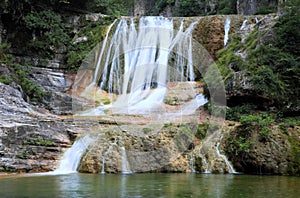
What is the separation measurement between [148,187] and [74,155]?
4744 millimetres

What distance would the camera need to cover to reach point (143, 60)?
20.8 metres

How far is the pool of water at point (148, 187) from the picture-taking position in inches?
278

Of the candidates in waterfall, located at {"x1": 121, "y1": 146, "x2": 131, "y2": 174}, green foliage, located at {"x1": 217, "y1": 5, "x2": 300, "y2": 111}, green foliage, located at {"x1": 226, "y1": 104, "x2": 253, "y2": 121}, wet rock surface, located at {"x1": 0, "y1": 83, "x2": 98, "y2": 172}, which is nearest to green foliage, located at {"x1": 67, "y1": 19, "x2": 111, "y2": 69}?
wet rock surface, located at {"x1": 0, "y1": 83, "x2": 98, "y2": 172}

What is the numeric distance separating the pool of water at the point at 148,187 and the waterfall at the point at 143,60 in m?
9.09

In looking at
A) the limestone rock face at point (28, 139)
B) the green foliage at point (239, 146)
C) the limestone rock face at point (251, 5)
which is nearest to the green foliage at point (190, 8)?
the limestone rock face at point (251, 5)

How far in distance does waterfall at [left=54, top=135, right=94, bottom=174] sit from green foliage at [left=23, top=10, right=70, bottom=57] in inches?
395

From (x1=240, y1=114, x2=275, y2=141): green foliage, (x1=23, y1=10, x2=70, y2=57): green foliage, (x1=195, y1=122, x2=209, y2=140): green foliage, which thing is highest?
(x1=23, y1=10, x2=70, y2=57): green foliage

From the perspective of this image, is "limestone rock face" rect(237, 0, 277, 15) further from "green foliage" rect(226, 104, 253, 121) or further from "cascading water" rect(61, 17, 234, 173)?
"green foliage" rect(226, 104, 253, 121)

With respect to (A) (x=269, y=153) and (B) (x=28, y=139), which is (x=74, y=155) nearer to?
(B) (x=28, y=139)

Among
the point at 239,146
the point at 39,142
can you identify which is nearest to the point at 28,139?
the point at 39,142

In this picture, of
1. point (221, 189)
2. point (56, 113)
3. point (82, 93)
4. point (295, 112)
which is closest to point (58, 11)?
point (82, 93)

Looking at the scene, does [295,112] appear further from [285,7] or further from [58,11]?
[58,11]

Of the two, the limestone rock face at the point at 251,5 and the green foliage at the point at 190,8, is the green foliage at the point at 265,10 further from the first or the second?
the green foliage at the point at 190,8

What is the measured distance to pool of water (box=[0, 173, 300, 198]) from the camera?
706 centimetres
